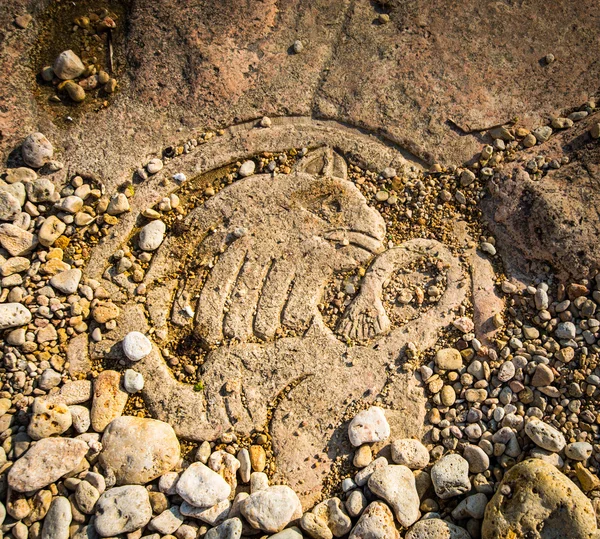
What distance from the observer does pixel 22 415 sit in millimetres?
3402

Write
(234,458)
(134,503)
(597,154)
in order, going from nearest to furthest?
(134,503), (234,458), (597,154)

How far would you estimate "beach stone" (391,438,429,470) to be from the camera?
330cm

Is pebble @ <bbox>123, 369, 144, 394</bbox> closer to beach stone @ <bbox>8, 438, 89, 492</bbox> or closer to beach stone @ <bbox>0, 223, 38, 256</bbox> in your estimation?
beach stone @ <bbox>8, 438, 89, 492</bbox>

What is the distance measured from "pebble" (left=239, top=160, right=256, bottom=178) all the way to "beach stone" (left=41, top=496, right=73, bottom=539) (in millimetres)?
2370

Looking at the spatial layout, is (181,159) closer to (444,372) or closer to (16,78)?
(16,78)

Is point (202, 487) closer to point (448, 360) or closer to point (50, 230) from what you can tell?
point (448, 360)

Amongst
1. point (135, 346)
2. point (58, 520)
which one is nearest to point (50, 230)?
point (135, 346)

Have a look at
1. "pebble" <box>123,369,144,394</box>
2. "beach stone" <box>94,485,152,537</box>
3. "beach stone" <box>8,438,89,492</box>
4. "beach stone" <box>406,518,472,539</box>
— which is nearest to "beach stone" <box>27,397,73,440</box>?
"beach stone" <box>8,438,89,492</box>

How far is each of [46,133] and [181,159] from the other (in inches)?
38.9

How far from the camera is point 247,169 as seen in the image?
154 inches

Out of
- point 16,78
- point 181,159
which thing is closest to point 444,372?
point 181,159

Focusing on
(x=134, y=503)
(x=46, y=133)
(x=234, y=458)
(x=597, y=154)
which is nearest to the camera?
(x=134, y=503)

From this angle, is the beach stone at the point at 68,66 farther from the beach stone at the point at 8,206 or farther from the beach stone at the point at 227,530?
the beach stone at the point at 227,530

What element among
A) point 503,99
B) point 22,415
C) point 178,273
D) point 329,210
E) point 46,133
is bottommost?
point 22,415
